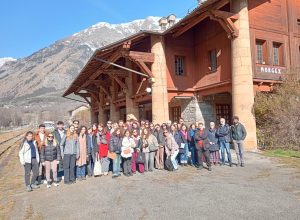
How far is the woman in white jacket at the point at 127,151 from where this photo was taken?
1005 cm

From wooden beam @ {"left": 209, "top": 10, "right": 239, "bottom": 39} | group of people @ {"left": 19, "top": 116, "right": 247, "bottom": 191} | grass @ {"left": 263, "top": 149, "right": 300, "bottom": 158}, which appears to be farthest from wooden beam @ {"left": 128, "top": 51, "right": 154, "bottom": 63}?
grass @ {"left": 263, "top": 149, "right": 300, "bottom": 158}

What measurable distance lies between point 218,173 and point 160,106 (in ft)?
26.4

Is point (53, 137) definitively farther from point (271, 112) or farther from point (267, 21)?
point (267, 21)

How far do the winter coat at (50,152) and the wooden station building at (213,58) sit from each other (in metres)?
8.39

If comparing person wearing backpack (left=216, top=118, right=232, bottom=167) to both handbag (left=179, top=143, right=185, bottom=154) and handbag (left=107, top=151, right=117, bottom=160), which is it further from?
handbag (left=107, top=151, right=117, bottom=160)

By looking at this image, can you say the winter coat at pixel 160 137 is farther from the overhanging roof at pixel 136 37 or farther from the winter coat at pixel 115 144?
the overhanging roof at pixel 136 37

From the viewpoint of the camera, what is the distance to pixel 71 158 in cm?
944

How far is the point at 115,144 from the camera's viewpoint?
396 inches

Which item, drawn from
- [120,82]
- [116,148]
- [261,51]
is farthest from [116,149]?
[120,82]

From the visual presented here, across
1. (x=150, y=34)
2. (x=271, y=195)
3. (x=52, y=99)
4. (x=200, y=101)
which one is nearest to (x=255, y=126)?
(x=200, y=101)

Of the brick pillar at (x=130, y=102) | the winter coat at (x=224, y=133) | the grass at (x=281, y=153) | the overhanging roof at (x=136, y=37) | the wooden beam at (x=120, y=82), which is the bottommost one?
the grass at (x=281, y=153)

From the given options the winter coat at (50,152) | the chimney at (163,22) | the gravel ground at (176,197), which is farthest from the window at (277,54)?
the winter coat at (50,152)

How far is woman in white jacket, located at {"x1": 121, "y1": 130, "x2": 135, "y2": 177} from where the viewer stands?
10.1 meters

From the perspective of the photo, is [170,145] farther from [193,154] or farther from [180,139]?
[193,154]
